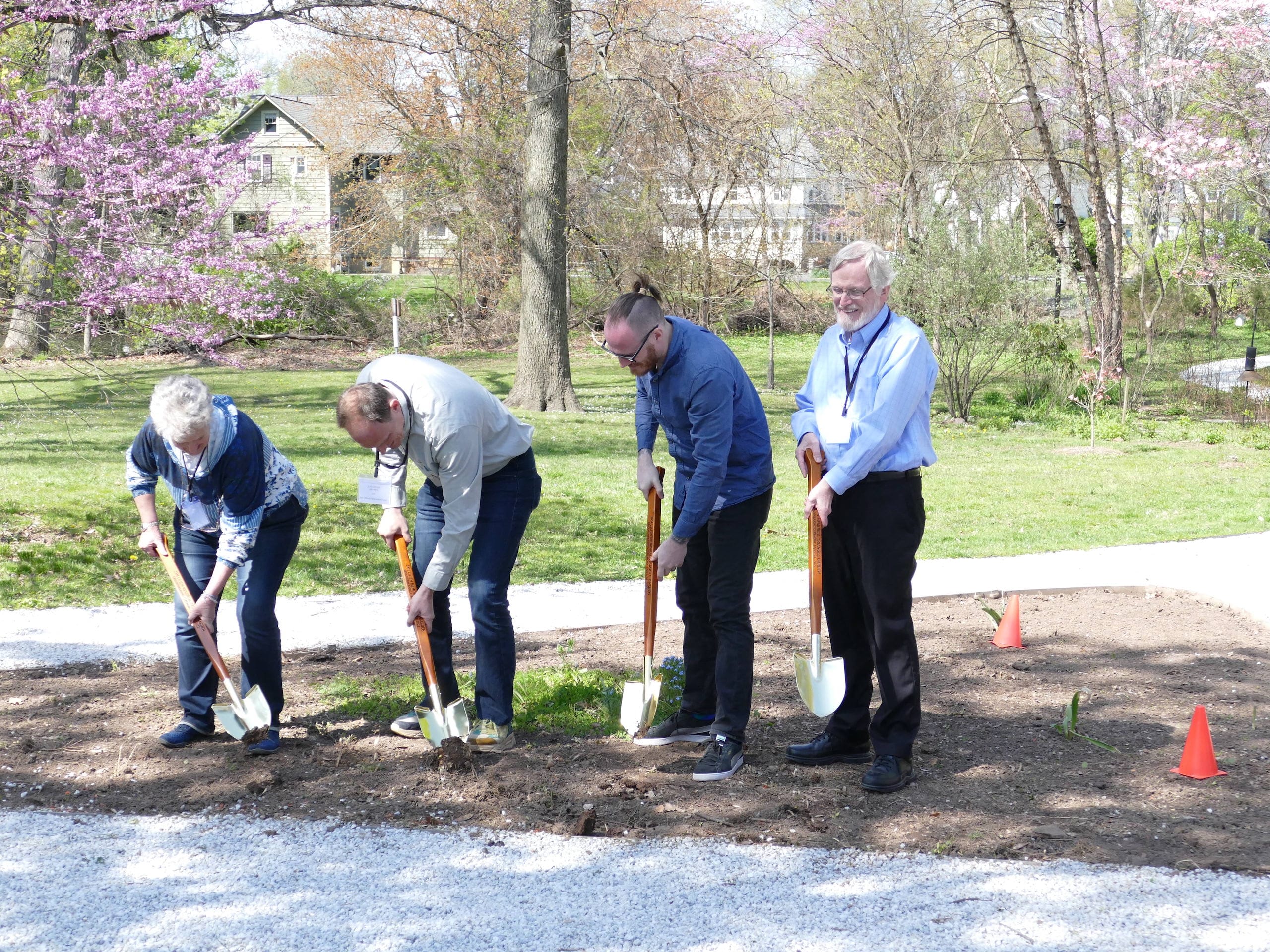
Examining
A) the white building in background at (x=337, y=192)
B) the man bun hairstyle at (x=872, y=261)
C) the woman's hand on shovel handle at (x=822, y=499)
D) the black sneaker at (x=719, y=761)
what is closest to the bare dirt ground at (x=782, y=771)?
the black sneaker at (x=719, y=761)

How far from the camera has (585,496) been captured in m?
10.4

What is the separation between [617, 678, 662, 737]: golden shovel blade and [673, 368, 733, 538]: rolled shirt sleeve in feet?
2.72

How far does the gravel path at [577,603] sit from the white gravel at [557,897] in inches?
90.7

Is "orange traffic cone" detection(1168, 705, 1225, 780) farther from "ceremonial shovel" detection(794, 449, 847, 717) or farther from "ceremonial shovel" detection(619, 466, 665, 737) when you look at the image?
"ceremonial shovel" detection(619, 466, 665, 737)

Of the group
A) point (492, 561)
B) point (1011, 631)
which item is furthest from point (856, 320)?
point (1011, 631)

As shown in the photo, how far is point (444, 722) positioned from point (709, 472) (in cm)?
139

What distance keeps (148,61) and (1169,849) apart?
45.6 feet

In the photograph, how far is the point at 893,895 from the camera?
10.8 feet

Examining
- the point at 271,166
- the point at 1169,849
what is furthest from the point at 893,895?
the point at 271,166

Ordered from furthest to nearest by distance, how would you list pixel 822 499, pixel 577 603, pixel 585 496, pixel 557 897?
pixel 585 496
pixel 577 603
pixel 822 499
pixel 557 897

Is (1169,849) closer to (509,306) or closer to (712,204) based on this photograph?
(712,204)

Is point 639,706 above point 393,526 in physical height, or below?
below

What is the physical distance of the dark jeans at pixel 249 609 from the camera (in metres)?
4.31

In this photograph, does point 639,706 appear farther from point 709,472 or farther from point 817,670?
point 709,472
